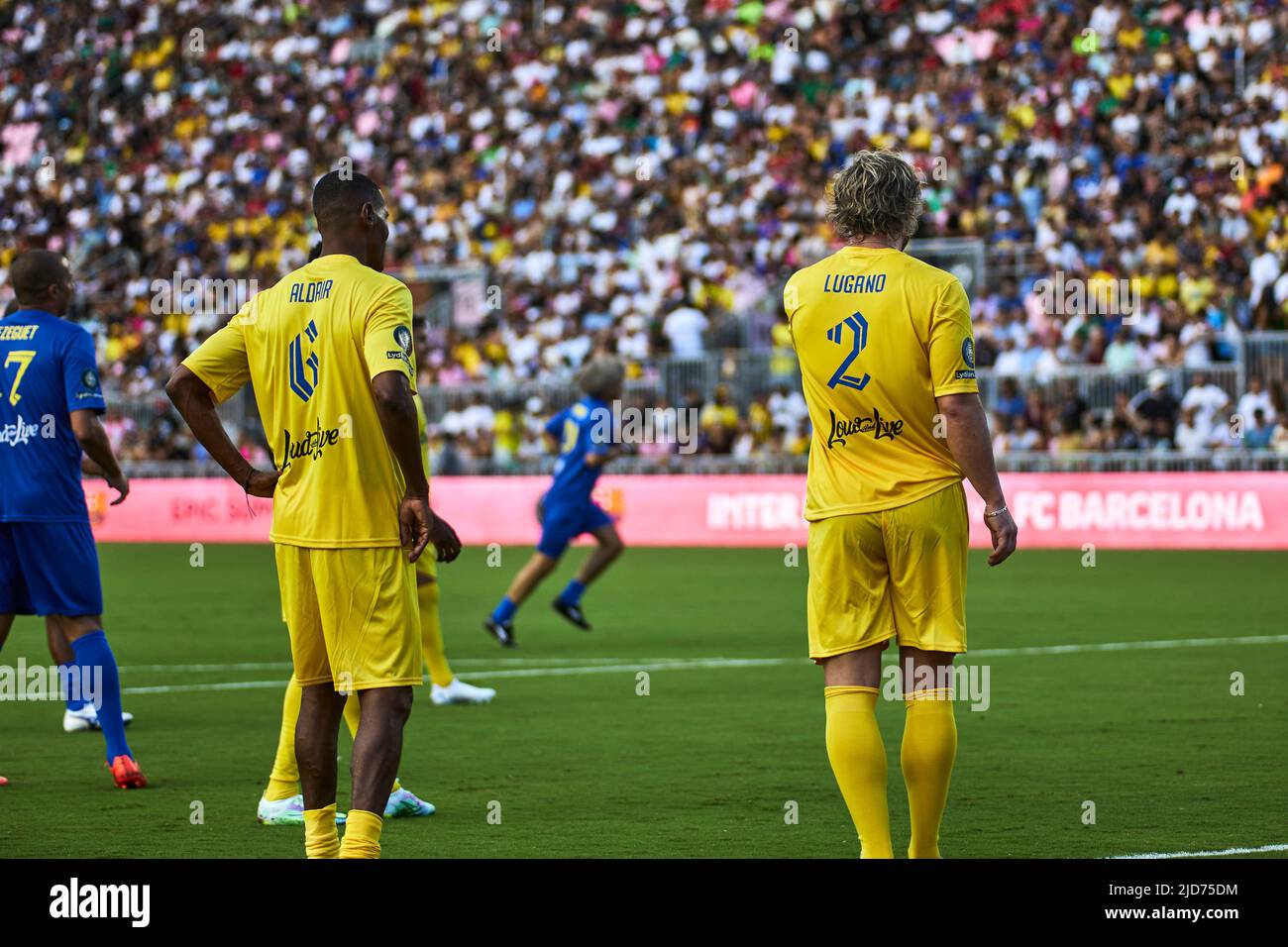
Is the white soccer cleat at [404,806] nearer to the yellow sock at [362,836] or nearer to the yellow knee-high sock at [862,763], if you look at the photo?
the yellow sock at [362,836]

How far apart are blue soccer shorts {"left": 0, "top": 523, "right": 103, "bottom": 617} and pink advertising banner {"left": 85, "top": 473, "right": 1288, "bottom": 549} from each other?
475 inches

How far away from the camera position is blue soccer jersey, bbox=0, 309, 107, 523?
9312mm

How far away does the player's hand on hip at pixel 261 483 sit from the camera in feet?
22.5

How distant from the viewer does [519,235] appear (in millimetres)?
35281

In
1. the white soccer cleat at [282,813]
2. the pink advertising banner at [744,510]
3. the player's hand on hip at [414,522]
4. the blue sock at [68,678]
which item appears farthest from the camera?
the pink advertising banner at [744,510]

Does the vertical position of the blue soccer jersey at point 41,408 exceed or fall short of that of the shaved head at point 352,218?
it falls short

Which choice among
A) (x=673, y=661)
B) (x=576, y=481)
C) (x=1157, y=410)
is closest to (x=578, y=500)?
(x=576, y=481)

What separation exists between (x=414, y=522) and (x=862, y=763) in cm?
161

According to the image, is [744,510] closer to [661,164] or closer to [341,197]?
[661,164]

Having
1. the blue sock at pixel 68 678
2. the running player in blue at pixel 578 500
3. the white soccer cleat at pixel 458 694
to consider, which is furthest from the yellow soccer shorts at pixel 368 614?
the running player in blue at pixel 578 500

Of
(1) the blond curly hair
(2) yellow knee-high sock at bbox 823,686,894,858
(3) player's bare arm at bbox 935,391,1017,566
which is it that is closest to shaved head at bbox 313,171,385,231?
(1) the blond curly hair

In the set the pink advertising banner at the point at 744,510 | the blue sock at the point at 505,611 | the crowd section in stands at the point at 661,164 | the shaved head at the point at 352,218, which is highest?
the crowd section in stands at the point at 661,164

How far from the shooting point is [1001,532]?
20.9 feet

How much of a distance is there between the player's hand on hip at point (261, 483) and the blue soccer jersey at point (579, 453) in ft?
30.1
